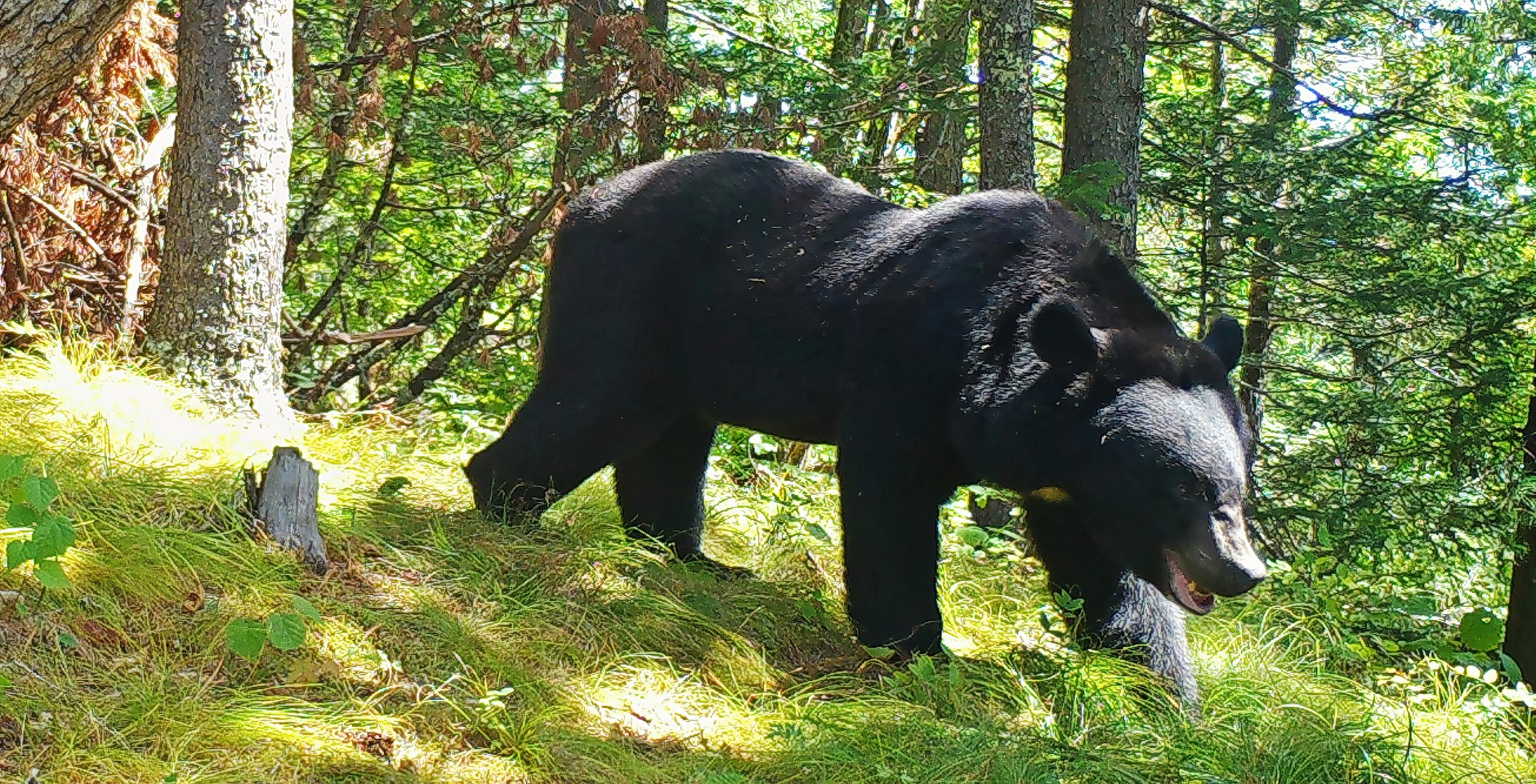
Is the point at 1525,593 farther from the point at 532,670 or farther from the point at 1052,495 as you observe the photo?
the point at 532,670

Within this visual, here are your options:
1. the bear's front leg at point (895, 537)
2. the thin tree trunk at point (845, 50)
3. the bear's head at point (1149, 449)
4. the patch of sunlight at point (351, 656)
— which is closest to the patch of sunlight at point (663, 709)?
the patch of sunlight at point (351, 656)

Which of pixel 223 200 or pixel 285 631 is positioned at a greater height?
pixel 223 200

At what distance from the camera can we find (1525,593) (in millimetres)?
7309

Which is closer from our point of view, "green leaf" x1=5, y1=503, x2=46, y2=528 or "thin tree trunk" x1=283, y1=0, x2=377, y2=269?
"green leaf" x1=5, y1=503, x2=46, y2=528

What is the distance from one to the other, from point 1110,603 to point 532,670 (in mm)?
2313

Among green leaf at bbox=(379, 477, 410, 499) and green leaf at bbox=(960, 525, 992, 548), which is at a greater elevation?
green leaf at bbox=(379, 477, 410, 499)

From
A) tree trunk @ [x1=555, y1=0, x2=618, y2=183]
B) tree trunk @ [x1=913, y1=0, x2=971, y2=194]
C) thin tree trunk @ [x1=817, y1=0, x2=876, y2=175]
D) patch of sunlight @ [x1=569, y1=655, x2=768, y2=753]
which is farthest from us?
thin tree trunk @ [x1=817, y1=0, x2=876, y2=175]

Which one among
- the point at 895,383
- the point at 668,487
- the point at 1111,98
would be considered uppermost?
the point at 1111,98

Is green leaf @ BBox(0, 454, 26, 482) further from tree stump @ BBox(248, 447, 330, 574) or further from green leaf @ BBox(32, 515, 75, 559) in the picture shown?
tree stump @ BBox(248, 447, 330, 574)

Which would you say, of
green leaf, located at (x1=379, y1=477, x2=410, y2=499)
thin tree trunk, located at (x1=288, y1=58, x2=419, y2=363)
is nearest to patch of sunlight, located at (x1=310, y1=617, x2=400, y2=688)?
green leaf, located at (x1=379, y1=477, x2=410, y2=499)

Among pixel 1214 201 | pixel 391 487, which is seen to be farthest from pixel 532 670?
pixel 1214 201

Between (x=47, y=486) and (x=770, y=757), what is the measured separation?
230 centimetres

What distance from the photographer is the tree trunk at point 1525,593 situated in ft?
23.4

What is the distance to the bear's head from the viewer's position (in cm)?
455
